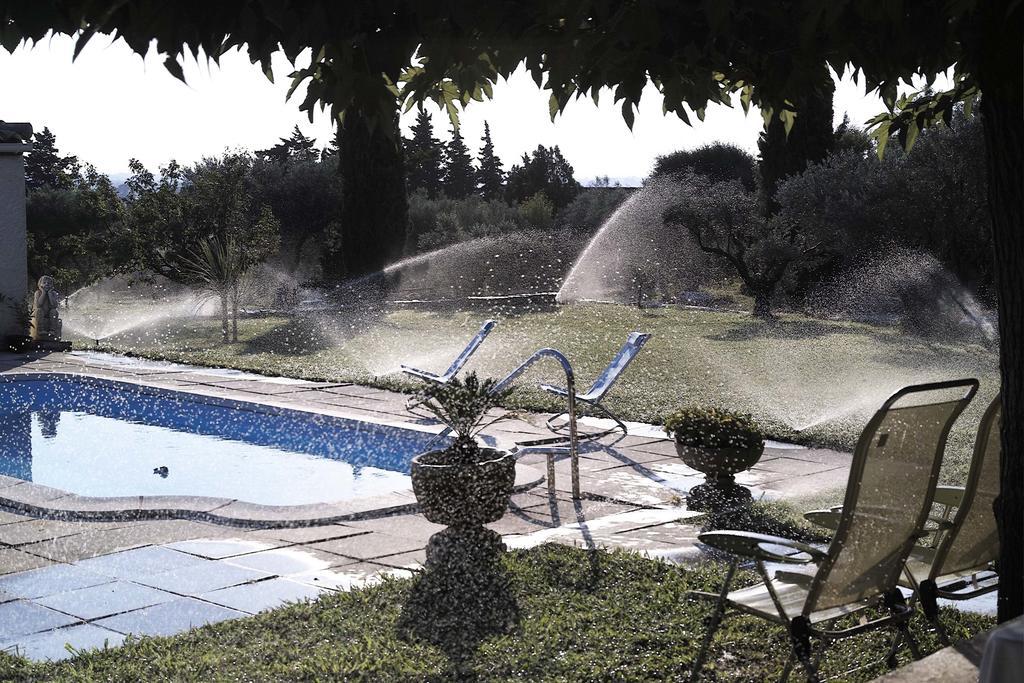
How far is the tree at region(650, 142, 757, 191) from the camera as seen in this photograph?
27109 mm

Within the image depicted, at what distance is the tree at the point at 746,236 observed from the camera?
57.1 ft

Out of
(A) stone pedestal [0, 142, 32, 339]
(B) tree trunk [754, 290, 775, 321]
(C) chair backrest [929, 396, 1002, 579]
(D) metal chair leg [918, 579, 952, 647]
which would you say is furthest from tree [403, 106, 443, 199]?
(D) metal chair leg [918, 579, 952, 647]

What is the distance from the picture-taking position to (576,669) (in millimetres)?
3502

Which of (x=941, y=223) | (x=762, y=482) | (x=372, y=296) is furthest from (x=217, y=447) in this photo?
(x=372, y=296)

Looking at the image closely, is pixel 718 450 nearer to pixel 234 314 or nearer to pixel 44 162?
pixel 234 314

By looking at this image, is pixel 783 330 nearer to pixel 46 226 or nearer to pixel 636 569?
pixel 636 569

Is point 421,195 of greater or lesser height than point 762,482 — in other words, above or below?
above

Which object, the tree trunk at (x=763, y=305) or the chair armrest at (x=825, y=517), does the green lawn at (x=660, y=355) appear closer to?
the tree trunk at (x=763, y=305)

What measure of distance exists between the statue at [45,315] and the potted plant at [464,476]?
36.8 feet

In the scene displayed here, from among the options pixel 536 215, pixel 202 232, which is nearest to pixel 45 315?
pixel 202 232

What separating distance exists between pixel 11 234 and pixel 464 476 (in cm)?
1209

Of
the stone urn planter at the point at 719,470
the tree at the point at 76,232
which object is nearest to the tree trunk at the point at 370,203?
the tree at the point at 76,232

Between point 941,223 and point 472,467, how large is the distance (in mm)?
12028

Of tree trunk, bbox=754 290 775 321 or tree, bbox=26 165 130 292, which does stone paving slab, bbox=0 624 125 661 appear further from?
tree, bbox=26 165 130 292
